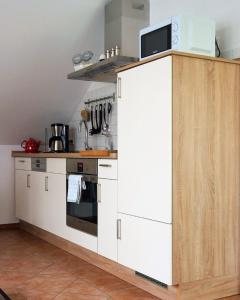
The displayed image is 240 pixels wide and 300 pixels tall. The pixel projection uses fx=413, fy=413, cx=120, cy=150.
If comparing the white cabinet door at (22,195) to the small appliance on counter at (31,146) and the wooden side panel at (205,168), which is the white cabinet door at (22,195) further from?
the wooden side panel at (205,168)

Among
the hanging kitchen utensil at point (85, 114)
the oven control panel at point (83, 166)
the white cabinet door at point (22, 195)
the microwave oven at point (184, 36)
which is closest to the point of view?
the microwave oven at point (184, 36)

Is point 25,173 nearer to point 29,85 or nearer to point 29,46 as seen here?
point 29,85

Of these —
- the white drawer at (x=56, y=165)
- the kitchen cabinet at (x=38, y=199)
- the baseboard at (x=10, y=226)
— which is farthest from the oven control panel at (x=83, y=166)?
the baseboard at (x=10, y=226)

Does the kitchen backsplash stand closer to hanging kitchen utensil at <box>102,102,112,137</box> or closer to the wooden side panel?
hanging kitchen utensil at <box>102,102,112,137</box>

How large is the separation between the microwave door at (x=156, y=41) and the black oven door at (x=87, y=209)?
1.07 m

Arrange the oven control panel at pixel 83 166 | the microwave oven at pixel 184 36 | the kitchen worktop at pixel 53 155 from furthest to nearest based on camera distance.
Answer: the oven control panel at pixel 83 166, the kitchen worktop at pixel 53 155, the microwave oven at pixel 184 36

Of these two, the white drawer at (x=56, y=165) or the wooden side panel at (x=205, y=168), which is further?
the white drawer at (x=56, y=165)

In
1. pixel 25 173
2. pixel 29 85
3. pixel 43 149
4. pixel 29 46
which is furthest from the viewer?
pixel 43 149

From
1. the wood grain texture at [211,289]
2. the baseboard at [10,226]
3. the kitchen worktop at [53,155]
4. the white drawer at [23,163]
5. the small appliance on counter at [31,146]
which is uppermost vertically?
the small appliance on counter at [31,146]

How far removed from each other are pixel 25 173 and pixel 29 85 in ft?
3.33

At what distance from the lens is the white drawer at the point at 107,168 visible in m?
2.94

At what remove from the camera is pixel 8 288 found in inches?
109

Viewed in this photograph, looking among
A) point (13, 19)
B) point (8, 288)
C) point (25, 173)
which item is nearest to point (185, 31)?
point (13, 19)

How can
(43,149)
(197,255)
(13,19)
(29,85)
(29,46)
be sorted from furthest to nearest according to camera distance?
(43,149) → (29,85) → (29,46) → (13,19) → (197,255)
